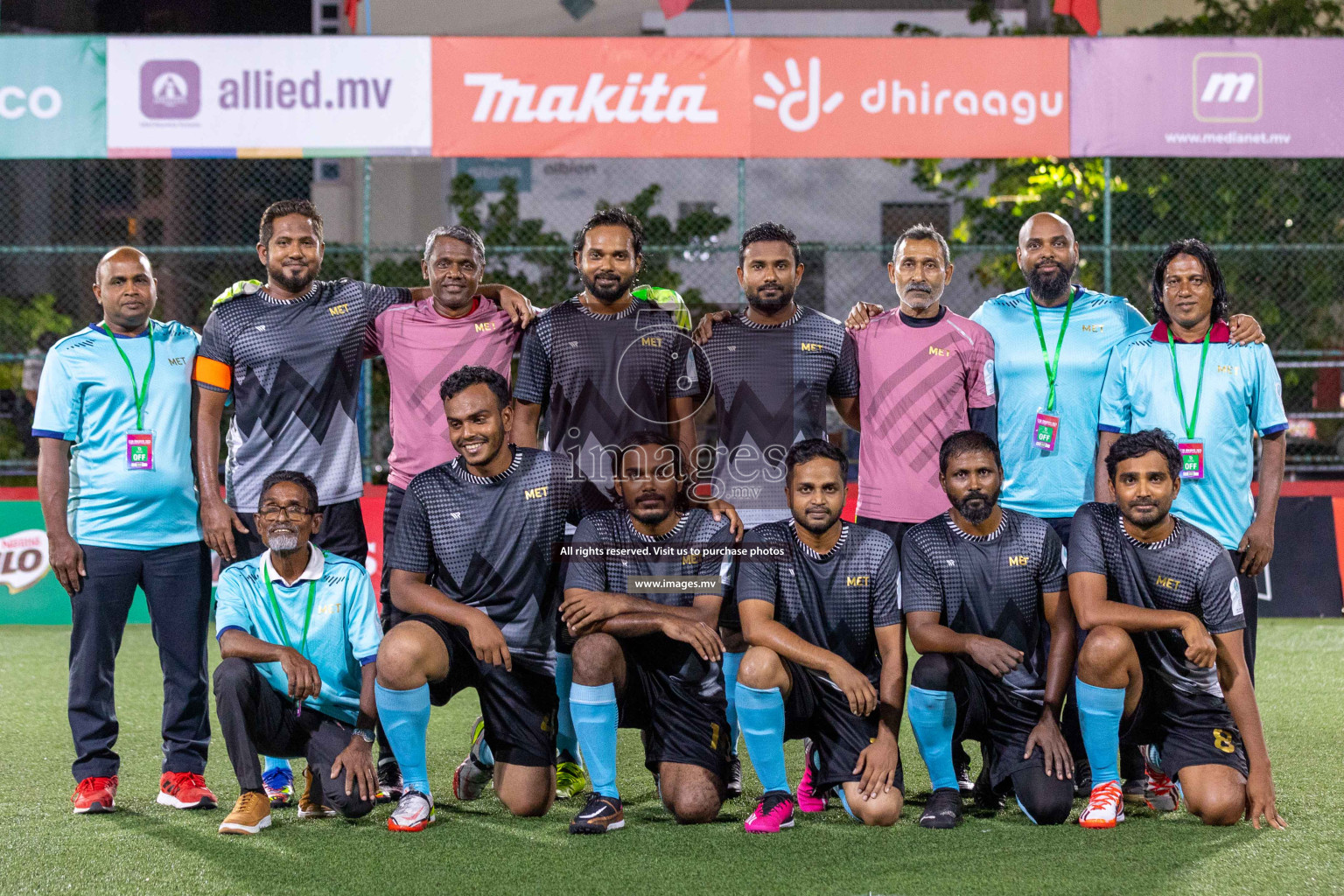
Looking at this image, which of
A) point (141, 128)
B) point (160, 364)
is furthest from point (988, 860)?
point (141, 128)

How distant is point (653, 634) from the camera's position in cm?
461

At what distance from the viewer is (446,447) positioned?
5.14m

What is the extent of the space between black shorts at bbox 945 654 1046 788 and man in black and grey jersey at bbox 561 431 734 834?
2.79 feet

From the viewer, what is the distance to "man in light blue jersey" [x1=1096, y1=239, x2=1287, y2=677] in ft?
16.1

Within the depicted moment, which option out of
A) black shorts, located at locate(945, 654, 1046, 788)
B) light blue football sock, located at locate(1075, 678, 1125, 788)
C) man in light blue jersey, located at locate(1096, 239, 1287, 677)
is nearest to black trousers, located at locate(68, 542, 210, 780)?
black shorts, located at locate(945, 654, 1046, 788)

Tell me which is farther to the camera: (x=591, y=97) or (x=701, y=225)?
(x=701, y=225)

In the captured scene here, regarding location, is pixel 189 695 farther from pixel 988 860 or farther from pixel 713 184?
pixel 713 184

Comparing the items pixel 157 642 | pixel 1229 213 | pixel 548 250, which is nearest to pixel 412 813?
pixel 157 642

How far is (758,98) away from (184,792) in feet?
23.0

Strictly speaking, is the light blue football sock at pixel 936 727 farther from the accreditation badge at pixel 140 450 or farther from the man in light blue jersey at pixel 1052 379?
the accreditation badge at pixel 140 450

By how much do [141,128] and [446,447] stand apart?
6126mm

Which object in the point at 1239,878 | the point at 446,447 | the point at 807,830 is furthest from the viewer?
the point at 446,447

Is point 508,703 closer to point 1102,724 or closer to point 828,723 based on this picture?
point 828,723

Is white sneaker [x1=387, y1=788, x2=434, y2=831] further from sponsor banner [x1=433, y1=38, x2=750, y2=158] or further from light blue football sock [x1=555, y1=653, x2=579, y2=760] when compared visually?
sponsor banner [x1=433, y1=38, x2=750, y2=158]
